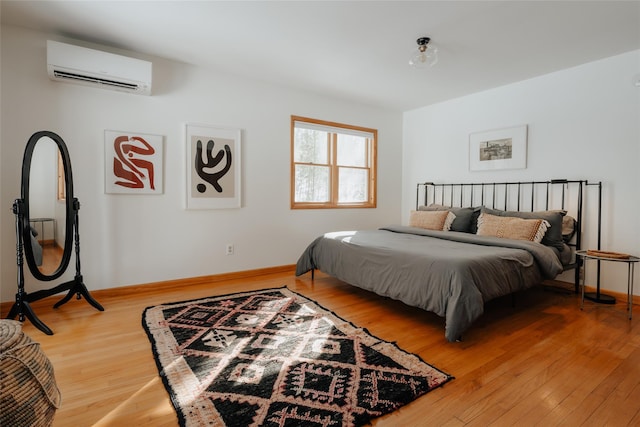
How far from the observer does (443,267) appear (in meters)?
2.33

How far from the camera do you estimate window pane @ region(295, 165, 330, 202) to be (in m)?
4.53

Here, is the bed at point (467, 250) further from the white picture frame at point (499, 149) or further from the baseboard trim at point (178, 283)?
the baseboard trim at point (178, 283)

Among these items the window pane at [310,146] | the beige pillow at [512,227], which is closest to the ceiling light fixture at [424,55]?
the beige pillow at [512,227]

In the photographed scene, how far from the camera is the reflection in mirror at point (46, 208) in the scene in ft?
8.57

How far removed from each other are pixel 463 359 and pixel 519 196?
269 centimetres

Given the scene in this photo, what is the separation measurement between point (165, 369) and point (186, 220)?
202 centimetres

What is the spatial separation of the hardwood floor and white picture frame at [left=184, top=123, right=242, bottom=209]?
107 centimetres

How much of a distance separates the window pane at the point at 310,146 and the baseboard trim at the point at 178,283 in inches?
58.7

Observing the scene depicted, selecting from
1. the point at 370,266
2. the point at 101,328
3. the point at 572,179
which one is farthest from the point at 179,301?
the point at 572,179

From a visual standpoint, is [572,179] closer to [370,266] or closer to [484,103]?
[484,103]

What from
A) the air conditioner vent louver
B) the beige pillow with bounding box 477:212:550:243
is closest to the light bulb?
the beige pillow with bounding box 477:212:550:243

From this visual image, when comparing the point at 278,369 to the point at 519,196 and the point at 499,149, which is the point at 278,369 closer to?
the point at 519,196

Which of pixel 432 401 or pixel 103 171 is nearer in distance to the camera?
pixel 432 401

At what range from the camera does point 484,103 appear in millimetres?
4301
